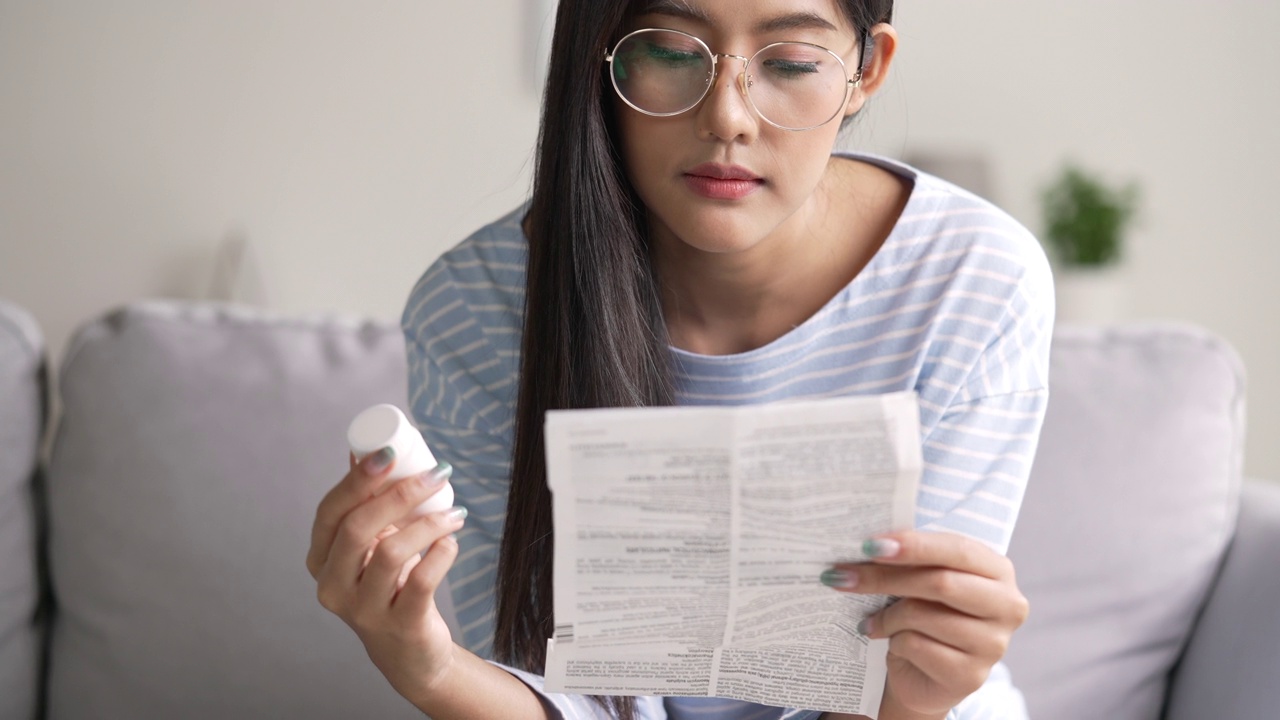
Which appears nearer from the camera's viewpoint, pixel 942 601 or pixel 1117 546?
pixel 942 601

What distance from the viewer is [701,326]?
1.20 meters

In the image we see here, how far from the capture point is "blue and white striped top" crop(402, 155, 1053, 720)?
1066 millimetres

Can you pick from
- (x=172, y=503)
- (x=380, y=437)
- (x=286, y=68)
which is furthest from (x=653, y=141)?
(x=286, y=68)

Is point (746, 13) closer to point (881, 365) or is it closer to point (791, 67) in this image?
point (791, 67)

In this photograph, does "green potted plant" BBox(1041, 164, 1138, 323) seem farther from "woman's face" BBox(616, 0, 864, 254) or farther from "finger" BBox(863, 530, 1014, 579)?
"finger" BBox(863, 530, 1014, 579)

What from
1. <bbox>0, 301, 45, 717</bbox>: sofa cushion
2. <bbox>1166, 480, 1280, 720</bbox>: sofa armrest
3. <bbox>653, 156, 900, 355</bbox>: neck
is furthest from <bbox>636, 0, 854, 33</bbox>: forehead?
<bbox>0, 301, 45, 717</bbox>: sofa cushion

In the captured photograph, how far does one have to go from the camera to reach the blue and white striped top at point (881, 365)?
107 cm

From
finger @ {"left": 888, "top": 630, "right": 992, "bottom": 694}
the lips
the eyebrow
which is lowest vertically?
finger @ {"left": 888, "top": 630, "right": 992, "bottom": 694}

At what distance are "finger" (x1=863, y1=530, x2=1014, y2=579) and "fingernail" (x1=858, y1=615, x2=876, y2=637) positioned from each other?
7 centimetres

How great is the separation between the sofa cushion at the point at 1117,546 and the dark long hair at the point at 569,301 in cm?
60

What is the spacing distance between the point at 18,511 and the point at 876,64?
1.16 meters

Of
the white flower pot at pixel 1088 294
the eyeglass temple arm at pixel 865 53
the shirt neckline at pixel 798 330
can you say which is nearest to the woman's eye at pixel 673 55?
the eyeglass temple arm at pixel 865 53

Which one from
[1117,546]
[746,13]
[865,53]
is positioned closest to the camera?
[746,13]

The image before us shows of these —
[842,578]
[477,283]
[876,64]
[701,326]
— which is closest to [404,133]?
[477,283]
